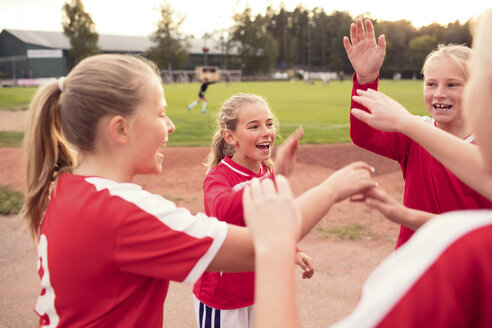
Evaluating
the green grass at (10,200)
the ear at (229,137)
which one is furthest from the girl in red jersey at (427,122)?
the green grass at (10,200)

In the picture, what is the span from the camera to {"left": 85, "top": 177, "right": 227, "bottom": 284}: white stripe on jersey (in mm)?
1513

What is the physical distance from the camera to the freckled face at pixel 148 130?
5.66 feet

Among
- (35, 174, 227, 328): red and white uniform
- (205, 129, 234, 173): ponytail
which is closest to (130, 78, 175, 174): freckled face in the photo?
(35, 174, 227, 328): red and white uniform

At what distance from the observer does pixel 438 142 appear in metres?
1.72

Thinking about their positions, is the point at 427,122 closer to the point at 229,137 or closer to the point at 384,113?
the point at 384,113

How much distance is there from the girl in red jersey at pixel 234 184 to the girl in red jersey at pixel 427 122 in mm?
712

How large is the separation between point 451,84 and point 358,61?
64 centimetres

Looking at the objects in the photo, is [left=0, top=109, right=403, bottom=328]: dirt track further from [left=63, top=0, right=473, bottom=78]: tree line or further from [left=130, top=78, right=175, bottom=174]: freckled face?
[left=63, top=0, right=473, bottom=78]: tree line

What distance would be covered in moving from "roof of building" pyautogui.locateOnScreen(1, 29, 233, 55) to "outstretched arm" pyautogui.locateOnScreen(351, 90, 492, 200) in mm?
76371

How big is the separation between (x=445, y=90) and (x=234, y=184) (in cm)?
150

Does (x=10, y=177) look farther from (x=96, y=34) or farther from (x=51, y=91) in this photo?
(x=96, y=34)

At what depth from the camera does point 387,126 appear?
6.16 feet

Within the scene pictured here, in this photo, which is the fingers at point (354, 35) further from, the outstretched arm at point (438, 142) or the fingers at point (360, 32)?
the outstretched arm at point (438, 142)

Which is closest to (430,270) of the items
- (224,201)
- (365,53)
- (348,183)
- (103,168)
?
(348,183)
